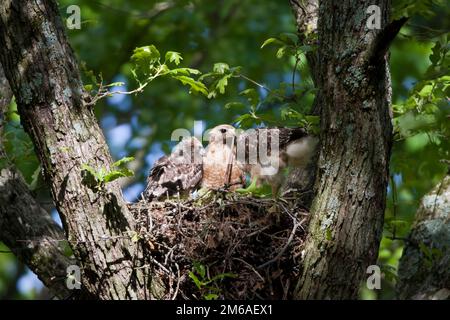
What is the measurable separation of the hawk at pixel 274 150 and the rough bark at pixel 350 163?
149cm

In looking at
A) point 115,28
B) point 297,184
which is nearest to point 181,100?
point 115,28

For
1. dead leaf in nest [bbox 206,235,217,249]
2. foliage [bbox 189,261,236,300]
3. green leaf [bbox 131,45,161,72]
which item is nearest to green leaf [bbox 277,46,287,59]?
green leaf [bbox 131,45,161,72]

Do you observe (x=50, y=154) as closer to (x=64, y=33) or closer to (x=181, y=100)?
(x=64, y=33)

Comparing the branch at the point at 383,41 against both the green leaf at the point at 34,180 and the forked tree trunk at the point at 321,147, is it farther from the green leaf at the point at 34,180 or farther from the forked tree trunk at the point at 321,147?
the green leaf at the point at 34,180

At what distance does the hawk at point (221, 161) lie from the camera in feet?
24.0

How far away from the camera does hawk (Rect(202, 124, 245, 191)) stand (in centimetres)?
731

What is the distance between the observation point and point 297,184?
6.01 meters

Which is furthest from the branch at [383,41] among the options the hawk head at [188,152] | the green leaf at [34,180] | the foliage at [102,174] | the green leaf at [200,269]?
the green leaf at [34,180]

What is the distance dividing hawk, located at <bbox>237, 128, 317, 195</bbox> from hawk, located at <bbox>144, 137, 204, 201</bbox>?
21.0 inches

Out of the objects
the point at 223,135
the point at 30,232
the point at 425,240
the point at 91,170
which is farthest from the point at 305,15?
the point at 30,232

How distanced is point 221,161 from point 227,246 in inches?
93.4

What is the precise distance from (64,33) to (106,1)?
8.75 m

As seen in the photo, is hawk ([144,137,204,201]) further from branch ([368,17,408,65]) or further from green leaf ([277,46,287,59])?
branch ([368,17,408,65])

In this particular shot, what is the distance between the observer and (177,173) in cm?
712
